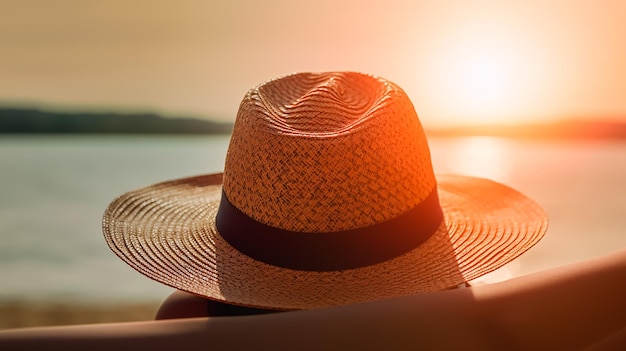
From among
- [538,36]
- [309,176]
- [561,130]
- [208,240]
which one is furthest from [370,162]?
[561,130]

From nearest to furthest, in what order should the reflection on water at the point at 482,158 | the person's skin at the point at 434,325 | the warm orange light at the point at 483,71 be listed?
the person's skin at the point at 434,325 → the warm orange light at the point at 483,71 → the reflection on water at the point at 482,158

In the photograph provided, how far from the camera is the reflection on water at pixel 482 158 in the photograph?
4.02 m

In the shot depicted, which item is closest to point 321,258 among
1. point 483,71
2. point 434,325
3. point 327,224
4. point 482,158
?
point 327,224

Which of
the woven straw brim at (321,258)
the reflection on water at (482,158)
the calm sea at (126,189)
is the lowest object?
the calm sea at (126,189)

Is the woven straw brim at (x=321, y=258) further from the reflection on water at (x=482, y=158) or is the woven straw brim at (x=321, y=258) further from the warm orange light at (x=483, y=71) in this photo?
the reflection on water at (x=482, y=158)

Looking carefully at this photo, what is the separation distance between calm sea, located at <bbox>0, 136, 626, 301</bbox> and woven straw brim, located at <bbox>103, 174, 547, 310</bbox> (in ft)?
5.77

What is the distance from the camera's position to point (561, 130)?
495 cm

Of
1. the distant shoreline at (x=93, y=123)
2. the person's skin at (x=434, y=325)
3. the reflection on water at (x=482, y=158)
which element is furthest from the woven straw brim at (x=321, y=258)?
the distant shoreline at (x=93, y=123)

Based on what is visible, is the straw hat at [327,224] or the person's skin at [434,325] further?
the straw hat at [327,224]

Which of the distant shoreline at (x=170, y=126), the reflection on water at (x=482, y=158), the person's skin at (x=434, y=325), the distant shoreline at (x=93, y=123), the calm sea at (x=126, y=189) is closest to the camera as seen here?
the person's skin at (x=434, y=325)

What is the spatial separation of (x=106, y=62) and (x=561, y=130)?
10.5 ft

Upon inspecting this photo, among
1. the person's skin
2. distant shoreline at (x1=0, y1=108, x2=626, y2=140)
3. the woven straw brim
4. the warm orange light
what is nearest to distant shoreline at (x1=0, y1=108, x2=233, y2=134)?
distant shoreline at (x1=0, y1=108, x2=626, y2=140)

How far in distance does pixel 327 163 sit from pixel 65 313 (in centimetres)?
218

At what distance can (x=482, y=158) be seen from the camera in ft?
14.6
